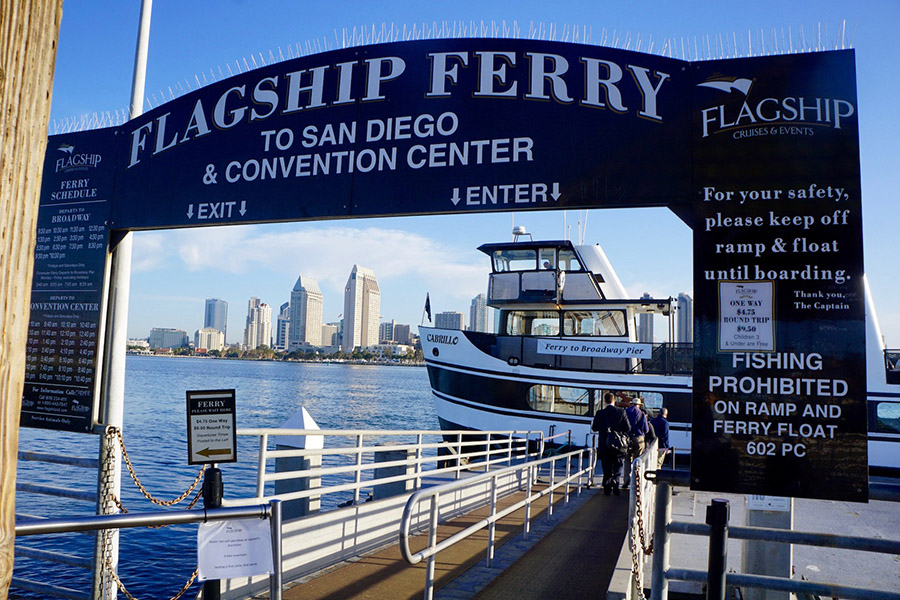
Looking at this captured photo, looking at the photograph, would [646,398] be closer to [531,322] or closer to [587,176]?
[531,322]

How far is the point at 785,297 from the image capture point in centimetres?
387

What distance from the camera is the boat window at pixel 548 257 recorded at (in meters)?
24.0

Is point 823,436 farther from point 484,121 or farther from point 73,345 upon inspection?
point 73,345

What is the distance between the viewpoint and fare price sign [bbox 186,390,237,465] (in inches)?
163

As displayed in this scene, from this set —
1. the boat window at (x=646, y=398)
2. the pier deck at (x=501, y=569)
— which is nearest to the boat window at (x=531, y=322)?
the boat window at (x=646, y=398)

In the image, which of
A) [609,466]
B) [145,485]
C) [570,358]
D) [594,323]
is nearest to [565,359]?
[570,358]

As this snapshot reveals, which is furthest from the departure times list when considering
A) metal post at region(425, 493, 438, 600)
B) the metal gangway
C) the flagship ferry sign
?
metal post at region(425, 493, 438, 600)

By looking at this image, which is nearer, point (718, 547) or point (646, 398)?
point (718, 547)

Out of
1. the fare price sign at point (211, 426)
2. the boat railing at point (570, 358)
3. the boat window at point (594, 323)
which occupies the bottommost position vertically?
the fare price sign at point (211, 426)

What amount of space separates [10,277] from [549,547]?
7.46m

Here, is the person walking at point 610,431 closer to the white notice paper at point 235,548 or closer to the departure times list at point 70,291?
the departure times list at point 70,291

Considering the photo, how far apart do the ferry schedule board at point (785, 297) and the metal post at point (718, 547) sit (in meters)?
0.44

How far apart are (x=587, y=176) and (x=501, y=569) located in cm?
408

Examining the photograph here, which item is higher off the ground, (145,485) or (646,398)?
(646,398)
